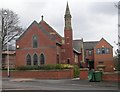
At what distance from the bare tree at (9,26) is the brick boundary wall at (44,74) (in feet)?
61.2

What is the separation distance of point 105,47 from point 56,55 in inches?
1003

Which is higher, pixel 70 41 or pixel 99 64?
pixel 70 41

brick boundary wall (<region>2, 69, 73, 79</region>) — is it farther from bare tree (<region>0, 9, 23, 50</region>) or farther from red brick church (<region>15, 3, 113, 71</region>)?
bare tree (<region>0, 9, 23, 50</region>)

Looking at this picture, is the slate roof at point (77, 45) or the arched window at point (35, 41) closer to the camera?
the arched window at point (35, 41)

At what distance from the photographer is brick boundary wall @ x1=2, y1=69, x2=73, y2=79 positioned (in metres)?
49.2

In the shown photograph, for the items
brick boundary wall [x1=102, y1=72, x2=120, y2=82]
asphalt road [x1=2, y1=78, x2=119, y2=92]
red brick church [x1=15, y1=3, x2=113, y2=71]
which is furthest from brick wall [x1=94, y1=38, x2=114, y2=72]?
asphalt road [x1=2, y1=78, x2=119, y2=92]

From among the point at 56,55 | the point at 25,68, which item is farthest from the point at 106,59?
the point at 25,68

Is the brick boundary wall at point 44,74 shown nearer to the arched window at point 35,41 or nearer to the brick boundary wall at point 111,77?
the brick boundary wall at point 111,77

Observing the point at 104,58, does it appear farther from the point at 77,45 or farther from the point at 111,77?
the point at 111,77

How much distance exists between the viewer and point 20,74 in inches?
2048

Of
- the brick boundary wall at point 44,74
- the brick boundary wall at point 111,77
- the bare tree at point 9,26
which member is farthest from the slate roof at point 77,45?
the brick boundary wall at point 111,77

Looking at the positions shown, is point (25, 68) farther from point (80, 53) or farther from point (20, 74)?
point (80, 53)

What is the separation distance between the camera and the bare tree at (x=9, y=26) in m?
69.6

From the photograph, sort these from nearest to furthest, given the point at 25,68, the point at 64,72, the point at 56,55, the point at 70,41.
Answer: the point at 64,72 → the point at 25,68 → the point at 56,55 → the point at 70,41
